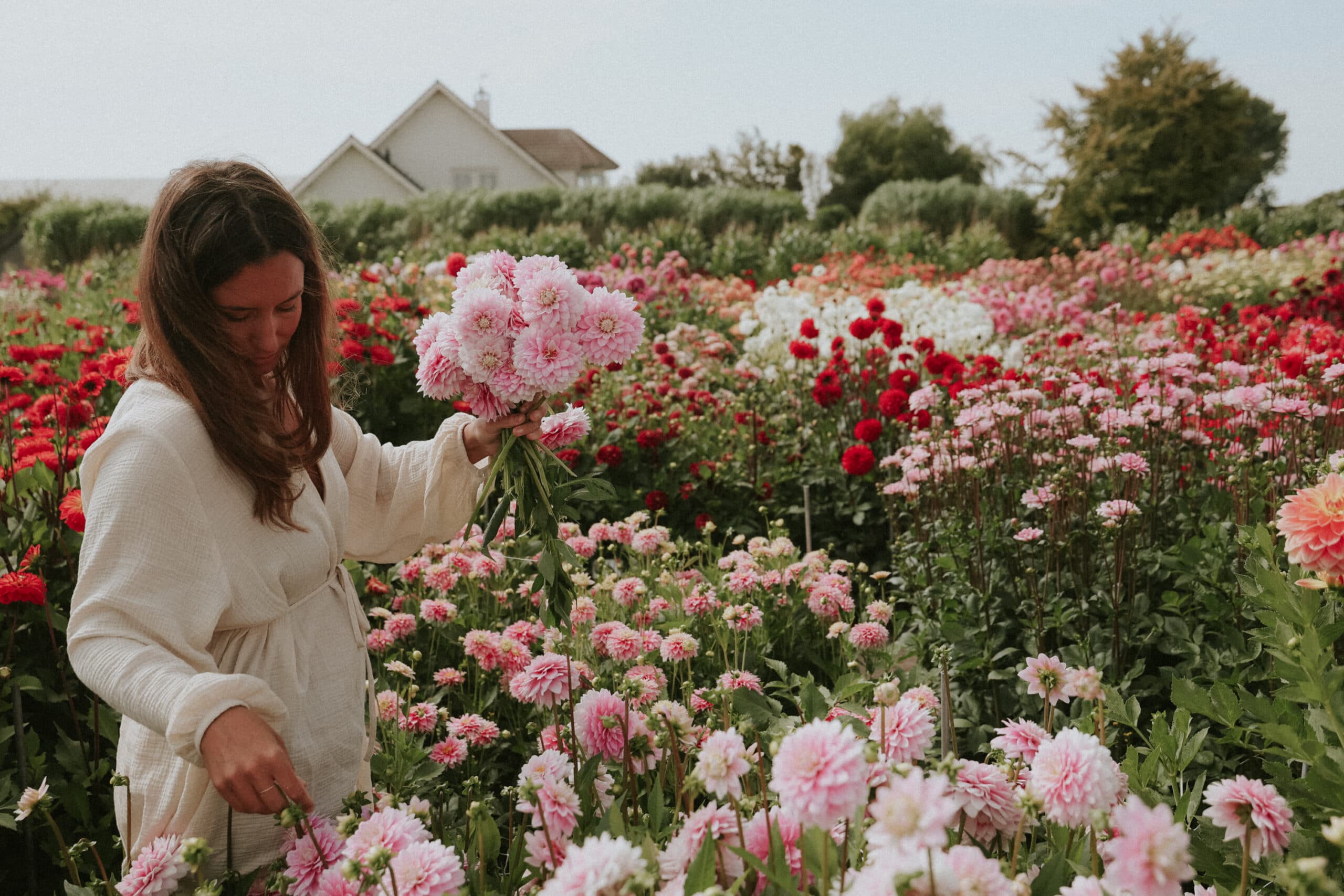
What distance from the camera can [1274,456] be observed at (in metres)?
2.92

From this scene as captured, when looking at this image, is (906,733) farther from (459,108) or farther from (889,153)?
(889,153)

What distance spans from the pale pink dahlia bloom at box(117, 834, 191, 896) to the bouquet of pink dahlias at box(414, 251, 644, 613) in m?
0.60

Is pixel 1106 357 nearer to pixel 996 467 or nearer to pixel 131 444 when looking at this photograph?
pixel 996 467

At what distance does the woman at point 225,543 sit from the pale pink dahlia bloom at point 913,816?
2.63 feet

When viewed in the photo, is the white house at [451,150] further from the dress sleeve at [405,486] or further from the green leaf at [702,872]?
the green leaf at [702,872]

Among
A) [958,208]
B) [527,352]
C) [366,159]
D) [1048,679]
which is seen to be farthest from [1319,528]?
[366,159]

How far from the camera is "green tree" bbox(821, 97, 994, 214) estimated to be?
37500mm

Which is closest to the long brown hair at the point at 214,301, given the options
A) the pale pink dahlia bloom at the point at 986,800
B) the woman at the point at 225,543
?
the woman at the point at 225,543

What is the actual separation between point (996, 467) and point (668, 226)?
12.9 meters

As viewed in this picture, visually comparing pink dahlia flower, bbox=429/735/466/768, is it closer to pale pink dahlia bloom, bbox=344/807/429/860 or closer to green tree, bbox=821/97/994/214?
pale pink dahlia bloom, bbox=344/807/429/860

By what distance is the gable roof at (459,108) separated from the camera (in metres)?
28.6

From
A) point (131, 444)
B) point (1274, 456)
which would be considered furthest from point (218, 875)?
point (1274, 456)

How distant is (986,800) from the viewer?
1094mm

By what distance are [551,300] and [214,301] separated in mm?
519
